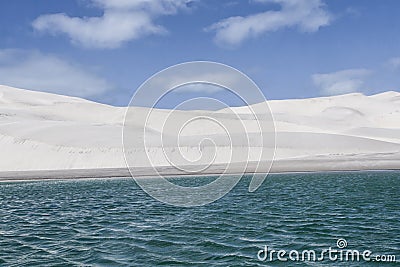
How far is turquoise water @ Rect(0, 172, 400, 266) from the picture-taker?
47.3 feet

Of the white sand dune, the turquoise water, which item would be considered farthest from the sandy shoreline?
the turquoise water

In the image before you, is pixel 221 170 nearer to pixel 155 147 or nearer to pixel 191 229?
pixel 155 147

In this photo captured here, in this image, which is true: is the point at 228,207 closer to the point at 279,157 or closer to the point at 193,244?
the point at 193,244

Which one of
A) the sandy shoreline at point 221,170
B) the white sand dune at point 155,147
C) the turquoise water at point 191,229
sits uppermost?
the white sand dune at point 155,147

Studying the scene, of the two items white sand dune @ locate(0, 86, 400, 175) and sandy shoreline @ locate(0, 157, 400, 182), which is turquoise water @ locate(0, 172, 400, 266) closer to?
white sand dune @ locate(0, 86, 400, 175)

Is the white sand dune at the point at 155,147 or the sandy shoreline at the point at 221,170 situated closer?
the sandy shoreline at the point at 221,170

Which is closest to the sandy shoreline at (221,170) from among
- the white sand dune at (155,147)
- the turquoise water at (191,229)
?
the white sand dune at (155,147)

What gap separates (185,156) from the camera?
6731 centimetres

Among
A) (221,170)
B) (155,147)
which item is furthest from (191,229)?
(155,147)

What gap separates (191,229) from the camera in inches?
722

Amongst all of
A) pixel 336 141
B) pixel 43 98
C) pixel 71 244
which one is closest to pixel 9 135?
pixel 336 141

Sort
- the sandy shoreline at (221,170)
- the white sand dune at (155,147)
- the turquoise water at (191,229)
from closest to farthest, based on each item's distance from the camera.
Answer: the turquoise water at (191,229)
the sandy shoreline at (221,170)
the white sand dune at (155,147)

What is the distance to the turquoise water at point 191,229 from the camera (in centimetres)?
1443

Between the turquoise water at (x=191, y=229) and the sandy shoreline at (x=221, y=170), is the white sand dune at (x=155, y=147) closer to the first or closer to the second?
the sandy shoreline at (x=221, y=170)
